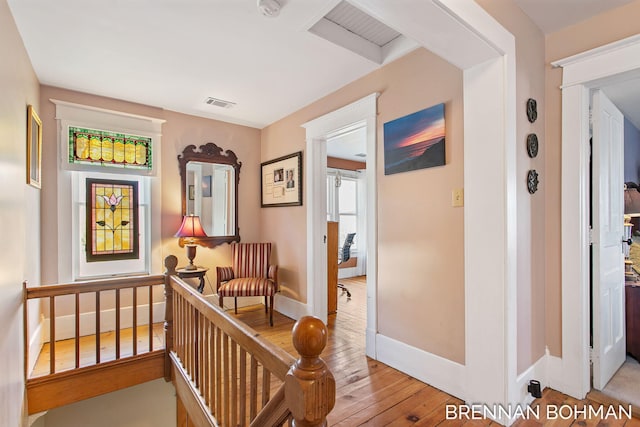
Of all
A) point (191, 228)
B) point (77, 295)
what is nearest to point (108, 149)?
point (191, 228)

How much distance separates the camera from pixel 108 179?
3301 millimetres

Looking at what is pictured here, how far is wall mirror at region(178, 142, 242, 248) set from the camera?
372 cm

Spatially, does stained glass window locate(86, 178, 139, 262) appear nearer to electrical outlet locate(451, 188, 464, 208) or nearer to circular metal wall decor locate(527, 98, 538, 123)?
electrical outlet locate(451, 188, 464, 208)

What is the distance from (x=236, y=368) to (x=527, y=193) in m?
1.91

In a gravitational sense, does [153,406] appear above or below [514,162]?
below

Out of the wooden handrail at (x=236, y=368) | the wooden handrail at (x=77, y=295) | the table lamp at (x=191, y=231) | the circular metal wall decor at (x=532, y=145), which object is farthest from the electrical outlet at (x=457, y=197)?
the table lamp at (x=191, y=231)

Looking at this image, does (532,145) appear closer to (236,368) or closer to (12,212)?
(236,368)

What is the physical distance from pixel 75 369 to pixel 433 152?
3007 millimetres

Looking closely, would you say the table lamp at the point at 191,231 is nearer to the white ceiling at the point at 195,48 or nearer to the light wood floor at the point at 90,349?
the light wood floor at the point at 90,349

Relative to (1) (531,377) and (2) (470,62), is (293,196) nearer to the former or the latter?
(2) (470,62)

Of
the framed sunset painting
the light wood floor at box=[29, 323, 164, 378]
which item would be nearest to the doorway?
the framed sunset painting

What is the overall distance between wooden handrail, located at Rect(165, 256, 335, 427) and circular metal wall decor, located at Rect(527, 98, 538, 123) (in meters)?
1.92

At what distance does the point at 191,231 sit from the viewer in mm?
3443

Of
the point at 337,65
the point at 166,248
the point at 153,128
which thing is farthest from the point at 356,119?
the point at 166,248
